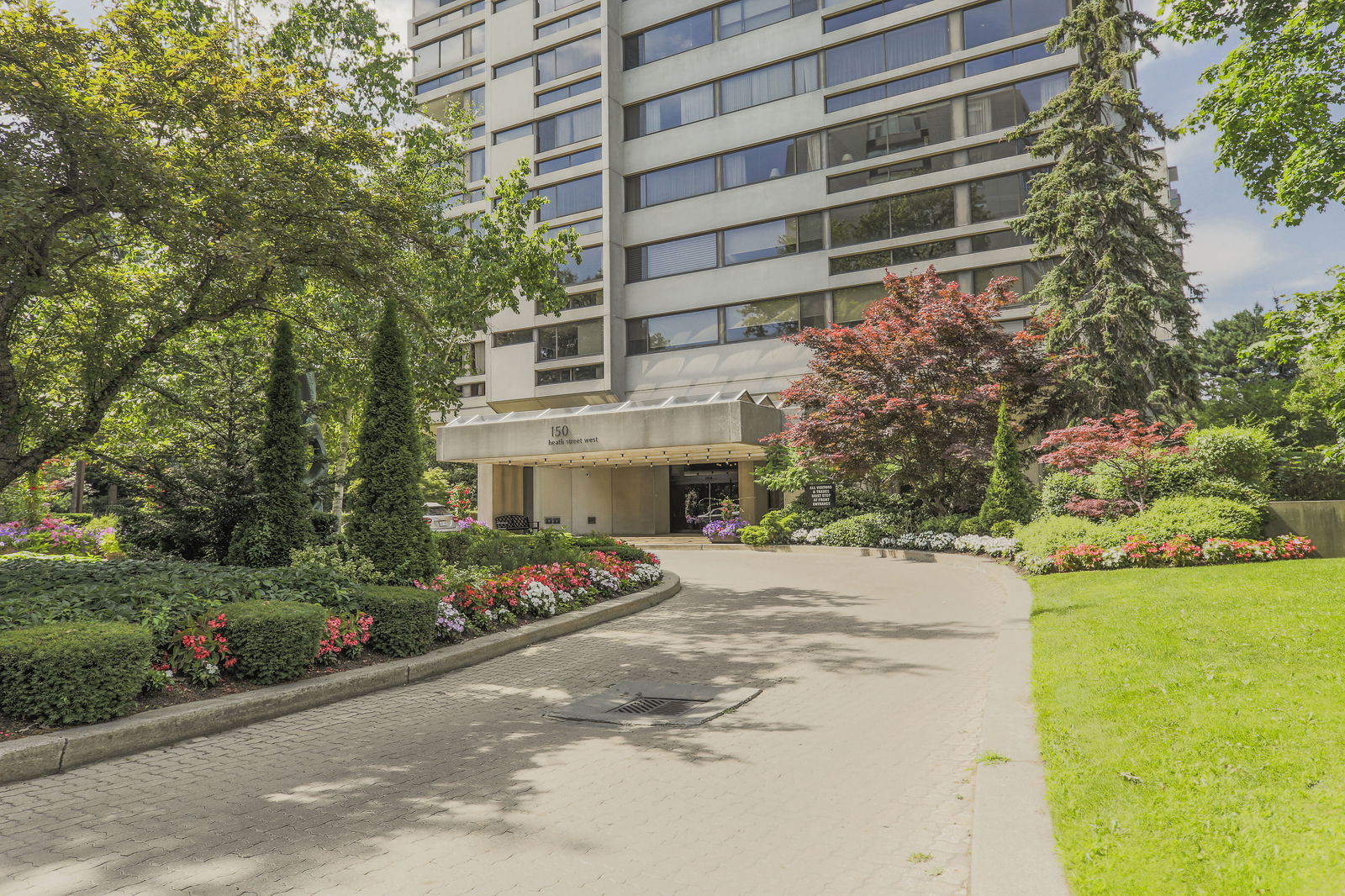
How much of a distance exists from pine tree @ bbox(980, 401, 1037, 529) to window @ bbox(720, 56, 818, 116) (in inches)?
750

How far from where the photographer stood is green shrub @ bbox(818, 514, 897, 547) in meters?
22.6

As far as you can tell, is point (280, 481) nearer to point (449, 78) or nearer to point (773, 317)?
point (773, 317)

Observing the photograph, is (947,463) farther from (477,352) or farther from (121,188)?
(477,352)

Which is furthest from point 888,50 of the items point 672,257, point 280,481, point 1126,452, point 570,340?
point 280,481

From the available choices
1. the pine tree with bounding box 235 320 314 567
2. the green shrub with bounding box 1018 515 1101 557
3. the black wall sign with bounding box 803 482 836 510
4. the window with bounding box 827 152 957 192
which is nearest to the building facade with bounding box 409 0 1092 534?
Result: the window with bounding box 827 152 957 192

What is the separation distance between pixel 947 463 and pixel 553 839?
21.2 metres

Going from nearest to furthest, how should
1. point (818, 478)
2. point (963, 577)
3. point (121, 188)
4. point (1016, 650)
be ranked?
point (1016, 650)
point (121, 188)
point (963, 577)
point (818, 478)

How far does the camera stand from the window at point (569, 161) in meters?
37.1

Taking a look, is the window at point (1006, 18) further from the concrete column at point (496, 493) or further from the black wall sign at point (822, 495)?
the concrete column at point (496, 493)

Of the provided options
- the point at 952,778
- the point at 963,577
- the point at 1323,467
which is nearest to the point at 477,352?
the point at 963,577

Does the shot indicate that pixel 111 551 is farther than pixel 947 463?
→ No

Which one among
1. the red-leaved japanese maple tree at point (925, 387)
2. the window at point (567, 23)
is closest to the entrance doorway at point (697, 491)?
the red-leaved japanese maple tree at point (925, 387)

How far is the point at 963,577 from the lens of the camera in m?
15.8

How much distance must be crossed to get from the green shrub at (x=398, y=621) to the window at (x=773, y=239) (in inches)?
1072
